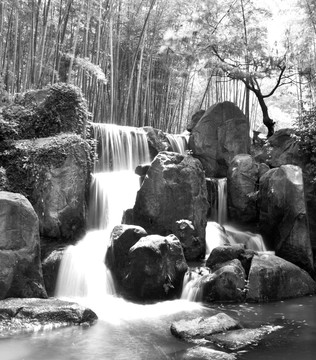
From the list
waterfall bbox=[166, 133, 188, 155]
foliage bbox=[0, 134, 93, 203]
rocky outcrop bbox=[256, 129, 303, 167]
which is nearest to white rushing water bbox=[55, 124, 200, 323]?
waterfall bbox=[166, 133, 188, 155]

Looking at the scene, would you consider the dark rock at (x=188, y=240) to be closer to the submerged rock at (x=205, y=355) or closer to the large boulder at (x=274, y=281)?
the large boulder at (x=274, y=281)

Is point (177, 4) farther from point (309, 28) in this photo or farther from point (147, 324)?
point (147, 324)

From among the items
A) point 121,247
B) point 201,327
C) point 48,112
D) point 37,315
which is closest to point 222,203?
point 121,247

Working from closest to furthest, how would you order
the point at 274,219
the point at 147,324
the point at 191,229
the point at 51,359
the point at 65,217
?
the point at 51,359 → the point at 147,324 → the point at 65,217 → the point at 191,229 → the point at 274,219

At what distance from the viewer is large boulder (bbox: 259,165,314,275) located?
A: 26.3 feet

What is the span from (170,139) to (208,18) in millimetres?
3693

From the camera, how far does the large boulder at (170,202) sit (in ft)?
26.4

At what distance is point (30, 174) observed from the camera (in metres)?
7.42

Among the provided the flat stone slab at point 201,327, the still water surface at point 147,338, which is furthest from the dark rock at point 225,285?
the flat stone slab at point 201,327

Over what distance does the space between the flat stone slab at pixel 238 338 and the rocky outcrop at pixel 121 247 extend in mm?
2361

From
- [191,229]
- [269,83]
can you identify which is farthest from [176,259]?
[269,83]

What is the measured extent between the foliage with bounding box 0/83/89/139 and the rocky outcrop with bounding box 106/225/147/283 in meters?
3.20

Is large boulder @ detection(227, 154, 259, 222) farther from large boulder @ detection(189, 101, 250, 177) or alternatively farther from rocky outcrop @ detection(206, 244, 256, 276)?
rocky outcrop @ detection(206, 244, 256, 276)

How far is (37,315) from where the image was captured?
15.6 ft
